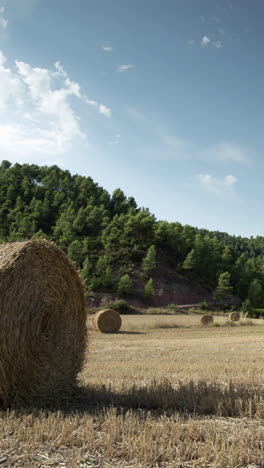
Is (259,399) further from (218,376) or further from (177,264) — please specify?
(177,264)

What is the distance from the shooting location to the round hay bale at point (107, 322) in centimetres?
2297

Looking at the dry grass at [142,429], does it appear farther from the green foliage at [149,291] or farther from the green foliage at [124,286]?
the green foliage at [149,291]

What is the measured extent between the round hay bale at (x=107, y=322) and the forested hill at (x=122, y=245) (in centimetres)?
3792

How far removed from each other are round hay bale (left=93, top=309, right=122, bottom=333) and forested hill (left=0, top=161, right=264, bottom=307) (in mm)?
37917

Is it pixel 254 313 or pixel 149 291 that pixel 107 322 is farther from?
pixel 149 291

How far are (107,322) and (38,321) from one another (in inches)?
699

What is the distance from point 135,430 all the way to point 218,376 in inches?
155

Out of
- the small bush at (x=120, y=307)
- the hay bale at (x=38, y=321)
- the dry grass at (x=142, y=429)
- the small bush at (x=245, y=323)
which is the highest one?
the hay bale at (x=38, y=321)

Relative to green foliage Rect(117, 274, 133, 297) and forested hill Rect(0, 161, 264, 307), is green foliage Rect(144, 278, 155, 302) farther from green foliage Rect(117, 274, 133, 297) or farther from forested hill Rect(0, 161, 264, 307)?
green foliage Rect(117, 274, 133, 297)

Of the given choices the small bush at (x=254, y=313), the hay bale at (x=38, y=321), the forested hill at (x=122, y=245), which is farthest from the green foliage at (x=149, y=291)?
the hay bale at (x=38, y=321)

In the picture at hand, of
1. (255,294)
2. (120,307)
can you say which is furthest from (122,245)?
(120,307)

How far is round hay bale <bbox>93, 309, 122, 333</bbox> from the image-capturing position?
75.4ft

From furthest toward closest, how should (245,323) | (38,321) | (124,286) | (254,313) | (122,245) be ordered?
(122,245) → (124,286) → (254,313) → (245,323) → (38,321)

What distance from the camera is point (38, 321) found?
5.85m
